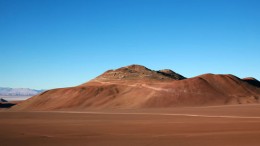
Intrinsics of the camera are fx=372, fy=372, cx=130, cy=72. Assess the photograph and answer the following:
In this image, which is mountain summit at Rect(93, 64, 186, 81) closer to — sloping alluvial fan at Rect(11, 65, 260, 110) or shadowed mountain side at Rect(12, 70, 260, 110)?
sloping alluvial fan at Rect(11, 65, 260, 110)

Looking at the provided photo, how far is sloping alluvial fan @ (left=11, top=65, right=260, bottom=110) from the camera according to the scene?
88625mm

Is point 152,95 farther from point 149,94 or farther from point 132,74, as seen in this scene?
point 132,74

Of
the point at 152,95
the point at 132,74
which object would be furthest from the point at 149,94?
the point at 132,74

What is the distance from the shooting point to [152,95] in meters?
93.4

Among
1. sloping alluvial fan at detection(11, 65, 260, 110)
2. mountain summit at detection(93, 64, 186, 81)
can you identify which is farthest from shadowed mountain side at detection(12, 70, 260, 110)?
mountain summit at detection(93, 64, 186, 81)

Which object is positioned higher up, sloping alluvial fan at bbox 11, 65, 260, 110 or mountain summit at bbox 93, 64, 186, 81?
mountain summit at bbox 93, 64, 186, 81

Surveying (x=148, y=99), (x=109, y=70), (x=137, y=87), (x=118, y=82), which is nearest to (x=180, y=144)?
(x=148, y=99)

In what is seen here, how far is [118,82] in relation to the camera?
383 feet

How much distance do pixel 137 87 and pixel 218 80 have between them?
22524 millimetres

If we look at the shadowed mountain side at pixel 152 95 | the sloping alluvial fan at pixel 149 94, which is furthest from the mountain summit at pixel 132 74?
the shadowed mountain side at pixel 152 95

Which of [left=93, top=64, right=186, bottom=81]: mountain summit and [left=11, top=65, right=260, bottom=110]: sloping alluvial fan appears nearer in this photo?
[left=11, top=65, right=260, bottom=110]: sloping alluvial fan

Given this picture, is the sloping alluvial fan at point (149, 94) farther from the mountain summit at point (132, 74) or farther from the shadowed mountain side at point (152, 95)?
the mountain summit at point (132, 74)

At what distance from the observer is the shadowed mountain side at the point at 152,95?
3487 inches

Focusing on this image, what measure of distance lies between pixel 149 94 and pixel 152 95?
6.53ft
